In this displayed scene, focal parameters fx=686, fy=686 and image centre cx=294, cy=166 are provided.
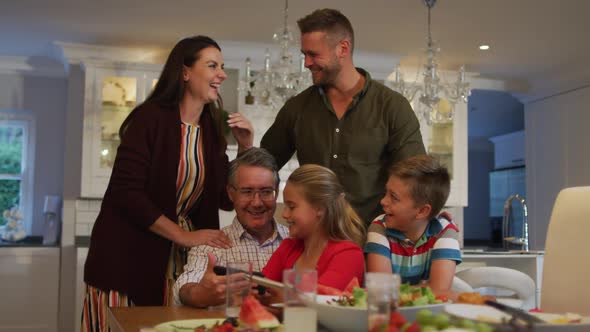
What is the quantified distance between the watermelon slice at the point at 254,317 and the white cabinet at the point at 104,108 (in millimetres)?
4257

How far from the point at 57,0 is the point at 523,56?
3.60m

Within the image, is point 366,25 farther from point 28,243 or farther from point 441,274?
point 441,274

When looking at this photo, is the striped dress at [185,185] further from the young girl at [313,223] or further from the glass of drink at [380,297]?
the glass of drink at [380,297]

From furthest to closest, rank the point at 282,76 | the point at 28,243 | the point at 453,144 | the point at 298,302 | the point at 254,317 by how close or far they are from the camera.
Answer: the point at 453,144, the point at 28,243, the point at 282,76, the point at 254,317, the point at 298,302

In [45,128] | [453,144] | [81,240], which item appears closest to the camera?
[81,240]

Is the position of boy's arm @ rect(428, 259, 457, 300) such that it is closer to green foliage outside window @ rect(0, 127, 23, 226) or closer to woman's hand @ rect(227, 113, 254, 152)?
woman's hand @ rect(227, 113, 254, 152)

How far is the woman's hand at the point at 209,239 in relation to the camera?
2.05 meters

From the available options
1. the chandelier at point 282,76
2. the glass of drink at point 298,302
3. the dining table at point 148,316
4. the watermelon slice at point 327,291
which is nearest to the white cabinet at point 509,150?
the chandelier at point 282,76

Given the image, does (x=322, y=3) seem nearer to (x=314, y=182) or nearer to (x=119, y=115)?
(x=119, y=115)

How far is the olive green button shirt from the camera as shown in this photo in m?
2.09

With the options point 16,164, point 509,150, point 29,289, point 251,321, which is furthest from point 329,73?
point 509,150

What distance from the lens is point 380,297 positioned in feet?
3.12

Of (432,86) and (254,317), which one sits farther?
(432,86)

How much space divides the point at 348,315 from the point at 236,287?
0.25 metres
